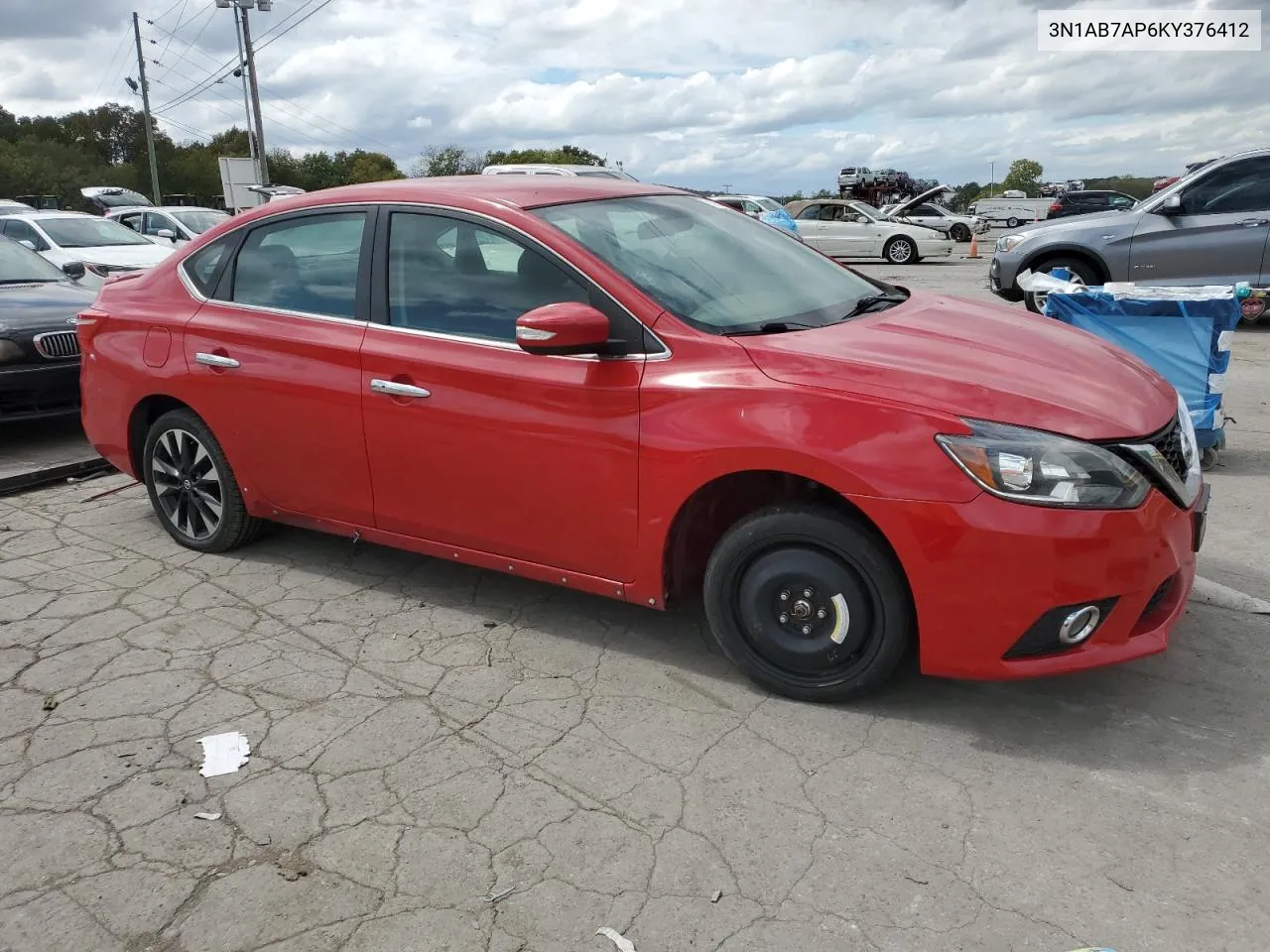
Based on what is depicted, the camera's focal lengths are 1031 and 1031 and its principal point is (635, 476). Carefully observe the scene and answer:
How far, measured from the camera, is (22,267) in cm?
834

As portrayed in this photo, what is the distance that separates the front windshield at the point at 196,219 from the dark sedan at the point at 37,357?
1171 cm

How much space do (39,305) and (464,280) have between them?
4909 mm

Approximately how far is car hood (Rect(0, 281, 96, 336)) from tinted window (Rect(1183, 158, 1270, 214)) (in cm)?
992

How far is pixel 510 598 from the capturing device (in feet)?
14.2

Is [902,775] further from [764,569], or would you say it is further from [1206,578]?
[1206,578]

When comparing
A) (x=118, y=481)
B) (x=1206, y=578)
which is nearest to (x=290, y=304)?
(x=118, y=481)

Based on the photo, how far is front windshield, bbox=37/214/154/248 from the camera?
1370 centimetres

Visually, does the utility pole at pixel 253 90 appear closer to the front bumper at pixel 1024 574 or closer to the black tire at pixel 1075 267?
the black tire at pixel 1075 267

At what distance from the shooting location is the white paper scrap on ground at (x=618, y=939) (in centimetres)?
237

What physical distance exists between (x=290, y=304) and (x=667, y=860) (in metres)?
2.79

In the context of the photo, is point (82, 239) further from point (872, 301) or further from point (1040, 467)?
point (1040, 467)

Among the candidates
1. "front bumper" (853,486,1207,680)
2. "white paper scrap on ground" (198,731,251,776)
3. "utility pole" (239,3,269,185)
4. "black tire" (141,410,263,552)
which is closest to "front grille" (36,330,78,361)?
"black tire" (141,410,263,552)

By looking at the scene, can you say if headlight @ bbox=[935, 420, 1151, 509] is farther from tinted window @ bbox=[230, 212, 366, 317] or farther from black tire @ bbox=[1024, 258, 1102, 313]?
black tire @ bbox=[1024, 258, 1102, 313]

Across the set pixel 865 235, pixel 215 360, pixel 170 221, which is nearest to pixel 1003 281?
pixel 215 360
